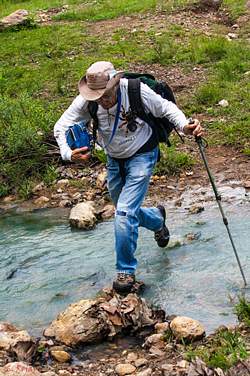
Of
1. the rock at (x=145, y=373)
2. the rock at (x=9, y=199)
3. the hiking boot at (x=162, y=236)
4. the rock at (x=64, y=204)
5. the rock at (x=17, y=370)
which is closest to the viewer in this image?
the rock at (x=17, y=370)

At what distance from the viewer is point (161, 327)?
19.2 ft

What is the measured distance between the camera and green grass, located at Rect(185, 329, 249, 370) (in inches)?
191

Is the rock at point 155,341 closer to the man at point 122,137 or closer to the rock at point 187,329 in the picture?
the rock at point 187,329

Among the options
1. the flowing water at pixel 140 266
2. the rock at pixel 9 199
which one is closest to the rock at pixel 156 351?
the flowing water at pixel 140 266

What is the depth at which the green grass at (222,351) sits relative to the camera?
485cm

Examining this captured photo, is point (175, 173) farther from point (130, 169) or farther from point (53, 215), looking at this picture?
point (130, 169)

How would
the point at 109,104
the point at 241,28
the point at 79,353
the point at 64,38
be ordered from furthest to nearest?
the point at 64,38 < the point at 241,28 < the point at 109,104 < the point at 79,353

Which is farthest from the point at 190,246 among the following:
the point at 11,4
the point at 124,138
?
the point at 11,4

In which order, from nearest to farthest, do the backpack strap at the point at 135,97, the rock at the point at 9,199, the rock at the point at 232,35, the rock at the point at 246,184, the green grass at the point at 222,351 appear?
1. the green grass at the point at 222,351
2. the backpack strap at the point at 135,97
3. the rock at the point at 246,184
4. the rock at the point at 9,199
5. the rock at the point at 232,35

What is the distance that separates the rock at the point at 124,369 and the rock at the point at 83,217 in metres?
3.54

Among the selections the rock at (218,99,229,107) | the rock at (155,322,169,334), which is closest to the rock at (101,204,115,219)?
the rock at (155,322,169,334)

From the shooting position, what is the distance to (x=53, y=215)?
961 centimetres

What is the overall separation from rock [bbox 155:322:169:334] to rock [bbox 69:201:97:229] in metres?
2.95

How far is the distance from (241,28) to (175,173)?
7939mm
